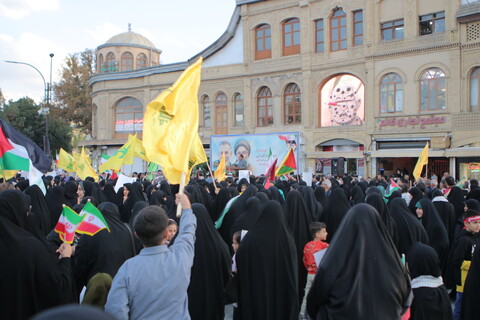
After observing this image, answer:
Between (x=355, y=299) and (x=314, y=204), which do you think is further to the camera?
(x=314, y=204)

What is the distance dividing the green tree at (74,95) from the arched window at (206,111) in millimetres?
18801

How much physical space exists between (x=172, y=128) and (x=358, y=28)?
2092 cm

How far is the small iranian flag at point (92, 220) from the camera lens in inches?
147

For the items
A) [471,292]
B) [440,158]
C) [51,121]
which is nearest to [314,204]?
[471,292]

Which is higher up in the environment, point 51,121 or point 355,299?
point 51,121

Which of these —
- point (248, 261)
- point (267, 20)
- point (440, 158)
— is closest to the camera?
point (248, 261)

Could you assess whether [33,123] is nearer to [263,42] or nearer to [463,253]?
[263,42]

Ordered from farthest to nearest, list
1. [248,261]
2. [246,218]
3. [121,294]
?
1. [246,218]
2. [248,261]
3. [121,294]

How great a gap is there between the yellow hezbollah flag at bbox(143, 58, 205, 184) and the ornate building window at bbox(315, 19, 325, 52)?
831 inches

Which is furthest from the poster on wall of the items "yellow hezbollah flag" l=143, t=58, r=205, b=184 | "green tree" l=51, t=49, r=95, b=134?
"green tree" l=51, t=49, r=95, b=134

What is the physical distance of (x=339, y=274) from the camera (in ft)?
8.87

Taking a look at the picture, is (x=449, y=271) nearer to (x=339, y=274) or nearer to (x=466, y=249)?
(x=466, y=249)

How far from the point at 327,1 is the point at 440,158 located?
965 cm

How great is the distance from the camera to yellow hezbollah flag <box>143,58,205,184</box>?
12.8 ft
